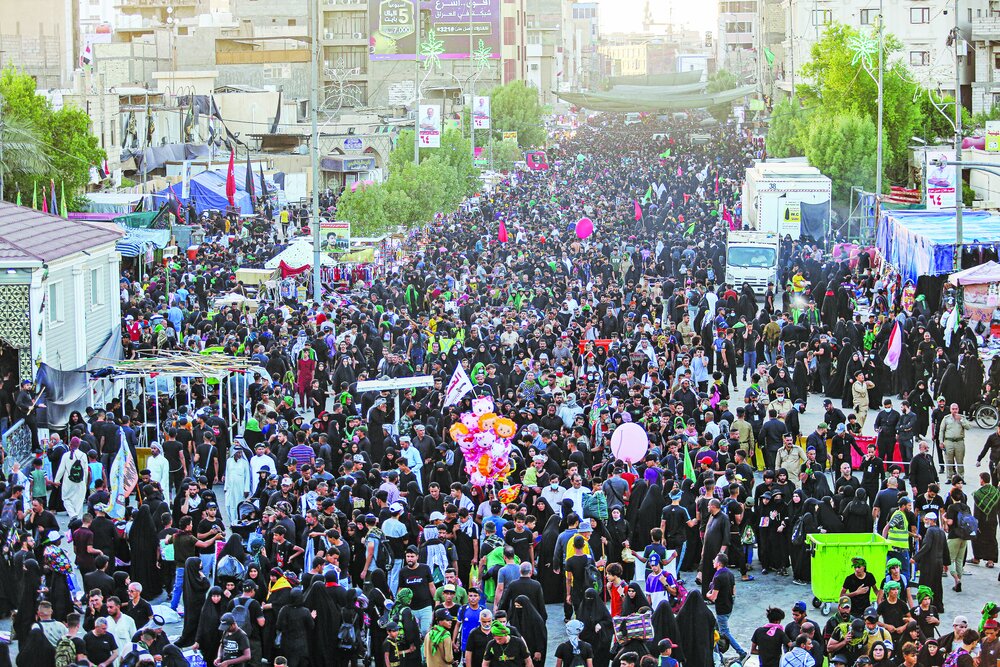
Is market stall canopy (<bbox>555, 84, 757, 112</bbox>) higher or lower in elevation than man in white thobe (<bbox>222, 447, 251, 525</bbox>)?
higher

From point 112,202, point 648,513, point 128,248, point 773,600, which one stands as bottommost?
point 773,600

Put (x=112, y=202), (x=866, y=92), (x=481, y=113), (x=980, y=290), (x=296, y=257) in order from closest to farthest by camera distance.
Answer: (x=980, y=290) < (x=296, y=257) < (x=112, y=202) < (x=866, y=92) < (x=481, y=113)

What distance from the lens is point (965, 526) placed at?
14.7 m

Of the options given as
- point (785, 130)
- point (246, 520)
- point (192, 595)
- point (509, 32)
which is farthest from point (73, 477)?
point (509, 32)

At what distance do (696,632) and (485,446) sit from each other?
4256 mm

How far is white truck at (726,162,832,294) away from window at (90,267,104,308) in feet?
45.4

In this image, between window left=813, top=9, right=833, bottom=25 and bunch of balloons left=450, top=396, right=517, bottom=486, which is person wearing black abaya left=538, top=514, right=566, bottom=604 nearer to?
bunch of balloons left=450, top=396, right=517, bottom=486

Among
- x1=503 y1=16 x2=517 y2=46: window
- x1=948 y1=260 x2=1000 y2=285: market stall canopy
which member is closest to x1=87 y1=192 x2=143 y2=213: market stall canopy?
x1=948 y1=260 x2=1000 y2=285: market stall canopy

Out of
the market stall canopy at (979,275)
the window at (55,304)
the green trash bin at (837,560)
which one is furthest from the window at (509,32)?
the green trash bin at (837,560)

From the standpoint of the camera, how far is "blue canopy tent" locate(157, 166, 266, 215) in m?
45.6

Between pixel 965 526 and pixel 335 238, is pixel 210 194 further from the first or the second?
pixel 965 526

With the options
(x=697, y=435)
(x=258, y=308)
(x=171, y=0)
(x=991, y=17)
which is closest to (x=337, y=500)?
(x=697, y=435)

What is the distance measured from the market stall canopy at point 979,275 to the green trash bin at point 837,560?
1351 cm

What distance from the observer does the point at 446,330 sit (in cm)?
2486
